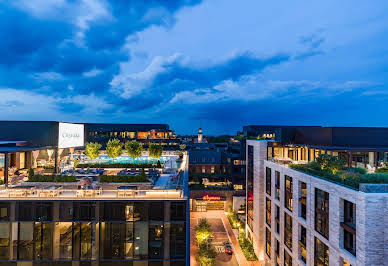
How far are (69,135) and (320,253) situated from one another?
34940 mm

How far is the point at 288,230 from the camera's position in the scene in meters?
26.2

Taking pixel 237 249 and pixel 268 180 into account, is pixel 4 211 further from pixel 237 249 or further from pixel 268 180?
pixel 237 249

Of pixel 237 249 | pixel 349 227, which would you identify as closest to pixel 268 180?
pixel 237 249

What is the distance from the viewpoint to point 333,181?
18312 millimetres

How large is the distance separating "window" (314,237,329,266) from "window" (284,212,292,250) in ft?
16.8

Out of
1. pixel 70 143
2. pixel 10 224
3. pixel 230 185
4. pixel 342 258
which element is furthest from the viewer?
pixel 230 185

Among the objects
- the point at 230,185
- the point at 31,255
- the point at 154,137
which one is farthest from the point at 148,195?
the point at 154,137

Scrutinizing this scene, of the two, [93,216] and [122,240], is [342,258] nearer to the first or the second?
[122,240]

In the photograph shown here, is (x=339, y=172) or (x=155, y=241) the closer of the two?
(x=155, y=241)

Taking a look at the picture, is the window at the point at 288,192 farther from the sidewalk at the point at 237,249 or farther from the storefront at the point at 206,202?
the storefront at the point at 206,202

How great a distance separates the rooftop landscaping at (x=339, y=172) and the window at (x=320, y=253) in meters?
6.62

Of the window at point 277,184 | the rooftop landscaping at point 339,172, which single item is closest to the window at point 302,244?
the window at point 277,184

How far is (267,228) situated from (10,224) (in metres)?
32.7

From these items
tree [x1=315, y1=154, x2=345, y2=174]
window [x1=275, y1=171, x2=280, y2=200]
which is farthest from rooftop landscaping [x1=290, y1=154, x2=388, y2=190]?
window [x1=275, y1=171, x2=280, y2=200]
